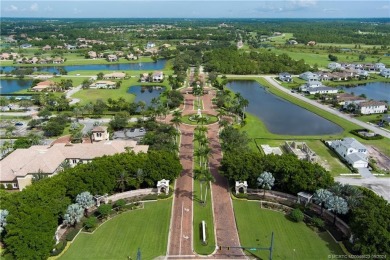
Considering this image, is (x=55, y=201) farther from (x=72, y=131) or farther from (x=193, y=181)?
(x=72, y=131)

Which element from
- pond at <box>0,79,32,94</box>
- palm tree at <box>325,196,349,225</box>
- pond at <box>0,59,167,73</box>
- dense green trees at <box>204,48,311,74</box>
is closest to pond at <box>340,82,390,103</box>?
dense green trees at <box>204,48,311,74</box>

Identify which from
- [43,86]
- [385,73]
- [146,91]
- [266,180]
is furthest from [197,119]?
[385,73]

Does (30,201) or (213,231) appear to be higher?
(30,201)

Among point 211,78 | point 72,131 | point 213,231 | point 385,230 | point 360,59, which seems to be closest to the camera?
point 385,230

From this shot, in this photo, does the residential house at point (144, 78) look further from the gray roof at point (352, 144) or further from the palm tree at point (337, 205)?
the palm tree at point (337, 205)

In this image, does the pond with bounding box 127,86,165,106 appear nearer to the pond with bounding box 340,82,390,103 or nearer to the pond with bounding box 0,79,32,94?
the pond with bounding box 0,79,32,94

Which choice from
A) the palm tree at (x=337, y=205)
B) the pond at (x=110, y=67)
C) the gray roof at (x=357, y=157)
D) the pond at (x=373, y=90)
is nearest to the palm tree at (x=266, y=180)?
the palm tree at (x=337, y=205)

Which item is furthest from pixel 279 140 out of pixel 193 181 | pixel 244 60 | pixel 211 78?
pixel 244 60
